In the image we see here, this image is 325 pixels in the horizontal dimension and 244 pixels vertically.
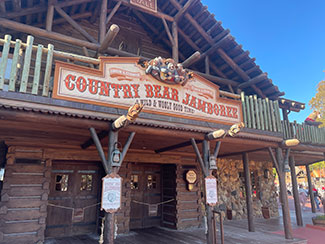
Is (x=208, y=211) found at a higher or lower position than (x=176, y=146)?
Result: lower

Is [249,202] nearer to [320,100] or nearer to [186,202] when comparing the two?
[186,202]

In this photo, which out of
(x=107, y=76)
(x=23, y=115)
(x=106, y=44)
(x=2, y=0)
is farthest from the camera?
(x=106, y=44)

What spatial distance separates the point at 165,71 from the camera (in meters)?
6.94

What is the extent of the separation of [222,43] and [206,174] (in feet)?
18.6

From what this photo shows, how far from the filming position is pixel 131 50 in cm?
1031

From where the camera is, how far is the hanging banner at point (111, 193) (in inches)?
204

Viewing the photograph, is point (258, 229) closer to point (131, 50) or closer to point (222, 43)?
point (222, 43)

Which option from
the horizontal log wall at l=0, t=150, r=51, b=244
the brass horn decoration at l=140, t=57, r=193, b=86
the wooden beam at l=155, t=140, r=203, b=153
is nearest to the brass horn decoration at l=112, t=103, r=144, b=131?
the brass horn decoration at l=140, t=57, r=193, b=86

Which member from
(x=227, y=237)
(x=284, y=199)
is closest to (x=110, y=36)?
(x=227, y=237)

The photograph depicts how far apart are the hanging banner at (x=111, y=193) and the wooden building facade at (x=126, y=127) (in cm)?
37

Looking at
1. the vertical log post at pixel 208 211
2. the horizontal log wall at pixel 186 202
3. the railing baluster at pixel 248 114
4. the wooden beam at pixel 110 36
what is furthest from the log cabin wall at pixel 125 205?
the railing baluster at pixel 248 114

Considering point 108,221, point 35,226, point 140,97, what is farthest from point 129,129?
point 35,226

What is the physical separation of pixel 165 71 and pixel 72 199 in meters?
5.47

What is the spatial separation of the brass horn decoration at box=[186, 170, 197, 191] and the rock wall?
2071mm
